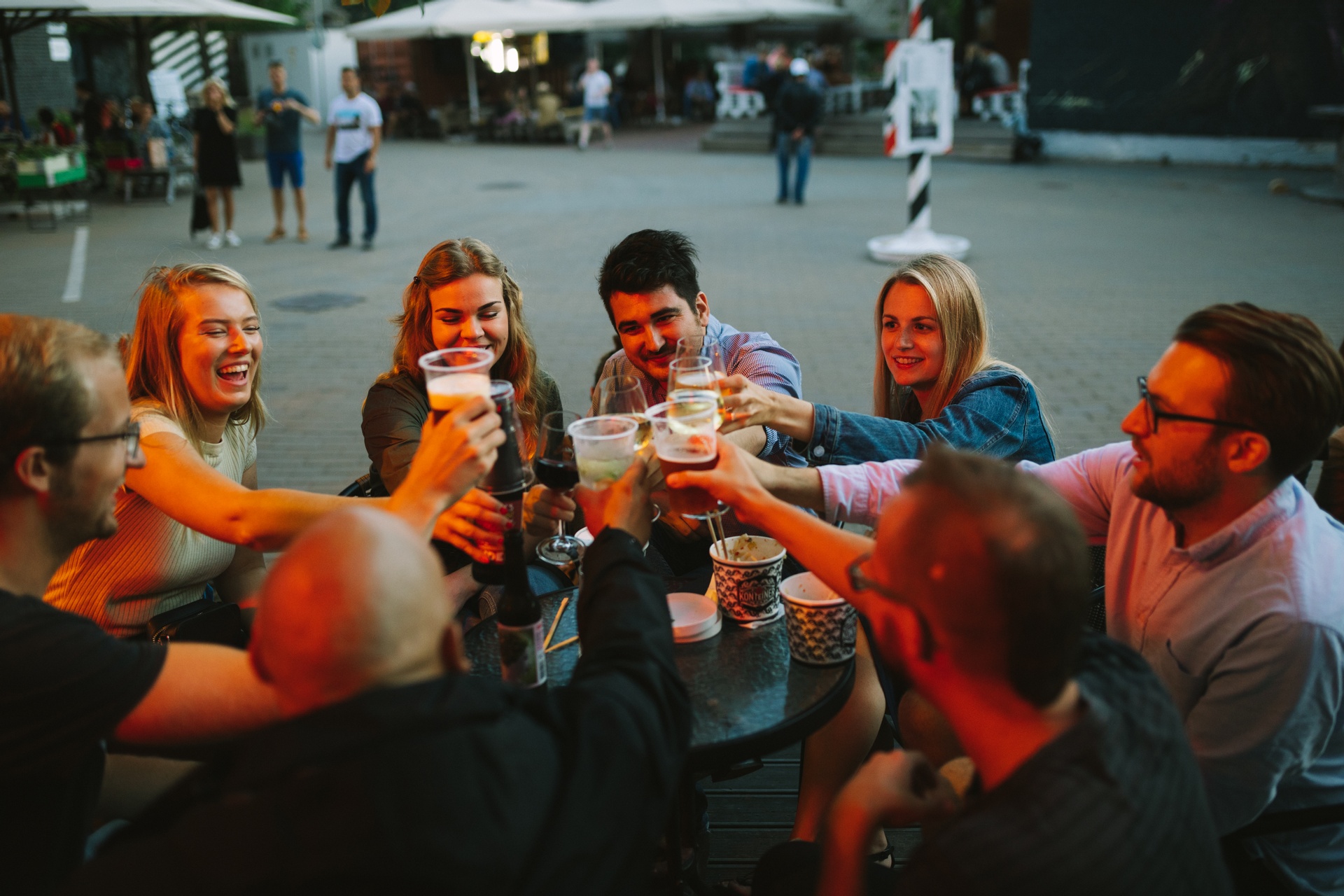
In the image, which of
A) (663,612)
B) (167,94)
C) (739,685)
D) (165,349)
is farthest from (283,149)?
(663,612)

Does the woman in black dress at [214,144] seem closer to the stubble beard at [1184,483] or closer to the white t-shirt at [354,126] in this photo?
the white t-shirt at [354,126]

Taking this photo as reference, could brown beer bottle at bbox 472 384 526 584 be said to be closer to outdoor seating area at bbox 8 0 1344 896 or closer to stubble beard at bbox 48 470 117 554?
outdoor seating area at bbox 8 0 1344 896

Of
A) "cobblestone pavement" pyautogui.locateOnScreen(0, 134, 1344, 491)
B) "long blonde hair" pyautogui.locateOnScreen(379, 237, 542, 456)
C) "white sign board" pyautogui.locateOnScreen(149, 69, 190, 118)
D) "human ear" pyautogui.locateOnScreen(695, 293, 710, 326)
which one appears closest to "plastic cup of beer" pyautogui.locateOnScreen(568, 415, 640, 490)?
"long blonde hair" pyautogui.locateOnScreen(379, 237, 542, 456)

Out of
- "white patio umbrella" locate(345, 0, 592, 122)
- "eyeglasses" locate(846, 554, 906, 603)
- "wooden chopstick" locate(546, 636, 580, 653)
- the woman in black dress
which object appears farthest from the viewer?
"white patio umbrella" locate(345, 0, 592, 122)

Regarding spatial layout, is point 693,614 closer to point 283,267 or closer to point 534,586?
point 534,586

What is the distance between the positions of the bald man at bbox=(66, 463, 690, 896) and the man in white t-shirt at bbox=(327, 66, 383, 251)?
12.3 m

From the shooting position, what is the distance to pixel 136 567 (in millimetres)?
3059

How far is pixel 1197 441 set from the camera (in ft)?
7.51

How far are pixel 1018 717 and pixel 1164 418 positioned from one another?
3.38ft

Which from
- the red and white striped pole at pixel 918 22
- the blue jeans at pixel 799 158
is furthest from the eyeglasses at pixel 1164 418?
the blue jeans at pixel 799 158

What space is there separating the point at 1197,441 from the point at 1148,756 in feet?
3.14

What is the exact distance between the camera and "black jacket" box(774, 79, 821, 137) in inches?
607

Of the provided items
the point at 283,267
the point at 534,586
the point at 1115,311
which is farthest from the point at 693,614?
the point at 283,267

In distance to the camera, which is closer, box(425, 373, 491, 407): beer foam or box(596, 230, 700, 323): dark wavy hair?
box(425, 373, 491, 407): beer foam
